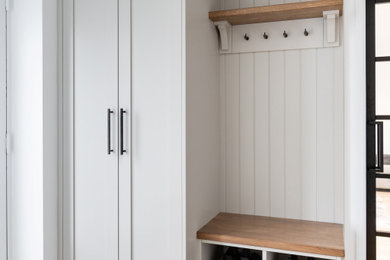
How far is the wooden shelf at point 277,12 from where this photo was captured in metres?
1.85

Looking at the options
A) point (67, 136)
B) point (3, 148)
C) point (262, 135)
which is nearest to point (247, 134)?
point (262, 135)

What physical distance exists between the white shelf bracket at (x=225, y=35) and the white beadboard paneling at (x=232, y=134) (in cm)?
6

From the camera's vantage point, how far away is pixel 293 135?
211cm

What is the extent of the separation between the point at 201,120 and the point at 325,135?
754mm

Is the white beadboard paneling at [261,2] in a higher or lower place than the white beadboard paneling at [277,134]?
higher

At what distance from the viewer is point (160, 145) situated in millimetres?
1771

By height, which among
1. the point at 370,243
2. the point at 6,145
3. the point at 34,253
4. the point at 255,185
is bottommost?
the point at 34,253

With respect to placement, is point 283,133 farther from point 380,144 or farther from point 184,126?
point 184,126

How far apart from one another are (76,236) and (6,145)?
673 mm

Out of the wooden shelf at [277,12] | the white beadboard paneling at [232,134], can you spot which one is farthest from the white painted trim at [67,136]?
the white beadboard paneling at [232,134]

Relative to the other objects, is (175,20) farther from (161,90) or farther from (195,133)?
(195,133)

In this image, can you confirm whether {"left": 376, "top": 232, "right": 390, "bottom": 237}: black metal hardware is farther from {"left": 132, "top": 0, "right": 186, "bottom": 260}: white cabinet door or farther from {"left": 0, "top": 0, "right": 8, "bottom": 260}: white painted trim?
{"left": 0, "top": 0, "right": 8, "bottom": 260}: white painted trim

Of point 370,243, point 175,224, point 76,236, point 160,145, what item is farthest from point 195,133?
point 370,243

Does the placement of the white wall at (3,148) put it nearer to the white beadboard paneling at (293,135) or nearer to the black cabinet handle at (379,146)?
the white beadboard paneling at (293,135)
